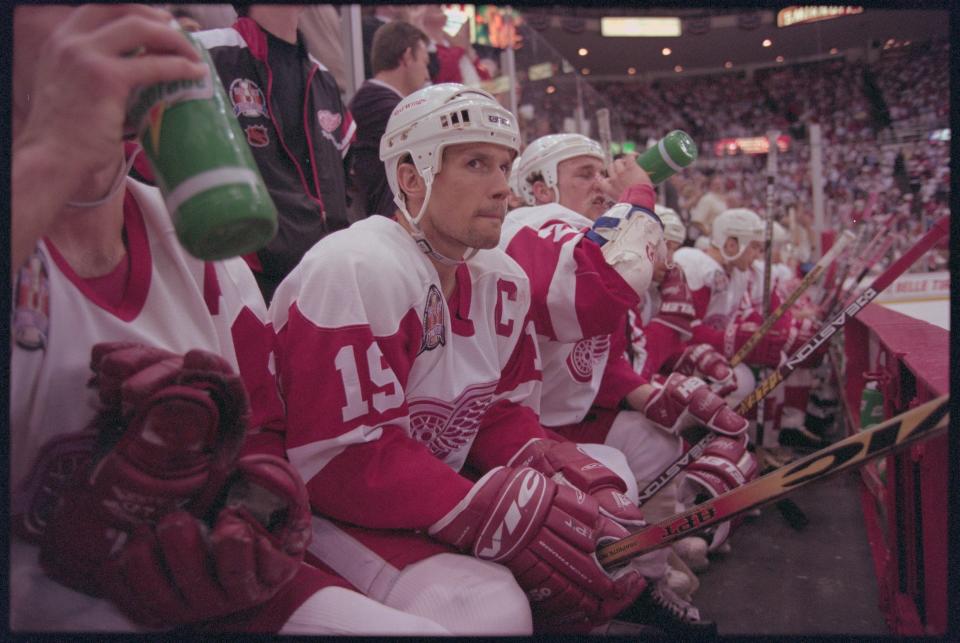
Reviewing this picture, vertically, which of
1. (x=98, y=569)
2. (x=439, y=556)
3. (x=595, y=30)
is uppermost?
(x=595, y=30)

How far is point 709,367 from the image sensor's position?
11.0 feet

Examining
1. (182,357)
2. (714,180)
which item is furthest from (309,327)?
(714,180)

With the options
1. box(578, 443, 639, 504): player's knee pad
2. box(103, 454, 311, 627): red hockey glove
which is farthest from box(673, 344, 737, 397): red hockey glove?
box(103, 454, 311, 627): red hockey glove

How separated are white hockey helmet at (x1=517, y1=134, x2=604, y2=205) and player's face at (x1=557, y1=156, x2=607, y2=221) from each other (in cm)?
2

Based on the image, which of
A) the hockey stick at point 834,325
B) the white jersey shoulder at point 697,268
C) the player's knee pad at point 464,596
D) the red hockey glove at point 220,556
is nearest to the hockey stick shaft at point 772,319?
the white jersey shoulder at point 697,268

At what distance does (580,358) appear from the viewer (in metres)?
2.32

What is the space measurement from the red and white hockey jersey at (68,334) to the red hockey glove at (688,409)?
1.80 metres

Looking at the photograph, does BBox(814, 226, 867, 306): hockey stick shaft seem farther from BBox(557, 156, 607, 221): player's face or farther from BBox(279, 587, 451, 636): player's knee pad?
BBox(279, 587, 451, 636): player's knee pad

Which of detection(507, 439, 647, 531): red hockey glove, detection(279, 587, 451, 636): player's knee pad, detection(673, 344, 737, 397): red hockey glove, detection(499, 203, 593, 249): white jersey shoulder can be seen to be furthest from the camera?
detection(673, 344, 737, 397): red hockey glove

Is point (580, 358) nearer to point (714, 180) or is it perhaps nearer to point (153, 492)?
point (153, 492)

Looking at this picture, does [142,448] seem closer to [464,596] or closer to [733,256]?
[464,596]

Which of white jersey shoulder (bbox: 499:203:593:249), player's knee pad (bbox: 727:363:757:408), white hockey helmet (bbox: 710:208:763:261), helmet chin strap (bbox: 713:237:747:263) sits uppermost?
white jersey shoulder (bbox: 499:203:593:249)

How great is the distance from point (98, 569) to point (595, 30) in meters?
6.72

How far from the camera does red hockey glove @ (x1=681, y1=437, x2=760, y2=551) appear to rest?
2.18 metres
